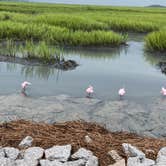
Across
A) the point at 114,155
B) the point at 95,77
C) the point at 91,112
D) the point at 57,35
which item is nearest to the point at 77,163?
the point at 114,155

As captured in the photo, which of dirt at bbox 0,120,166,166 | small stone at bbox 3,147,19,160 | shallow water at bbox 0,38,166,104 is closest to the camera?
small stone at bbox 3,147,19,160

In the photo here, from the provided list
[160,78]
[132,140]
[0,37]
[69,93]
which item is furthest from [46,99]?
[0,37]

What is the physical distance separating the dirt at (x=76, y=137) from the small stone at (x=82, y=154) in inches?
3.9

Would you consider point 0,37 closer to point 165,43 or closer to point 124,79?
point 165,43

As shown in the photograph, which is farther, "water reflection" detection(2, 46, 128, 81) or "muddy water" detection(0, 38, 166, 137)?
"water reflection" detection(2, 46, 128, 81)

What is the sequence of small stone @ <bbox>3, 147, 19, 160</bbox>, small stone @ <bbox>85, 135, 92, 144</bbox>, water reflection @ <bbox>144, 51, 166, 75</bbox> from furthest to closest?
water reflection @ <bbox>144, 51, 166, 75</bbox>, small stone @ <bbox>85, 135, 92, 144</bbox>, small stone @ <bbox>3, 147, 19, 160</bbox>

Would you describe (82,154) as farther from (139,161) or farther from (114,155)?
(139,161)

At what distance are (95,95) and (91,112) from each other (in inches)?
41.7

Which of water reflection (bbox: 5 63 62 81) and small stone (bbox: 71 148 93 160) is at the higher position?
small stone (bbox: 71 148 93 160)

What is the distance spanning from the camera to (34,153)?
3117mm

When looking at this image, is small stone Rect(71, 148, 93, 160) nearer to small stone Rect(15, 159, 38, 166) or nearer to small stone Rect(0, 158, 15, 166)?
small stone Rect(15, 159, 38, 166)

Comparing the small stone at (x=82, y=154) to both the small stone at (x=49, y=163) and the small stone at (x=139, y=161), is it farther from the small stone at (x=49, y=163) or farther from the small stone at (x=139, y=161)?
the small stone at (x=139, y=161)

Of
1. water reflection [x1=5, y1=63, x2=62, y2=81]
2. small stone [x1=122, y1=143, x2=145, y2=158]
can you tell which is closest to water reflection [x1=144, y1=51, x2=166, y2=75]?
water reflection [x1=5, y1=63, x2=62, y2=81]

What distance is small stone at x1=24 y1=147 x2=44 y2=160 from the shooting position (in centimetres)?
307
